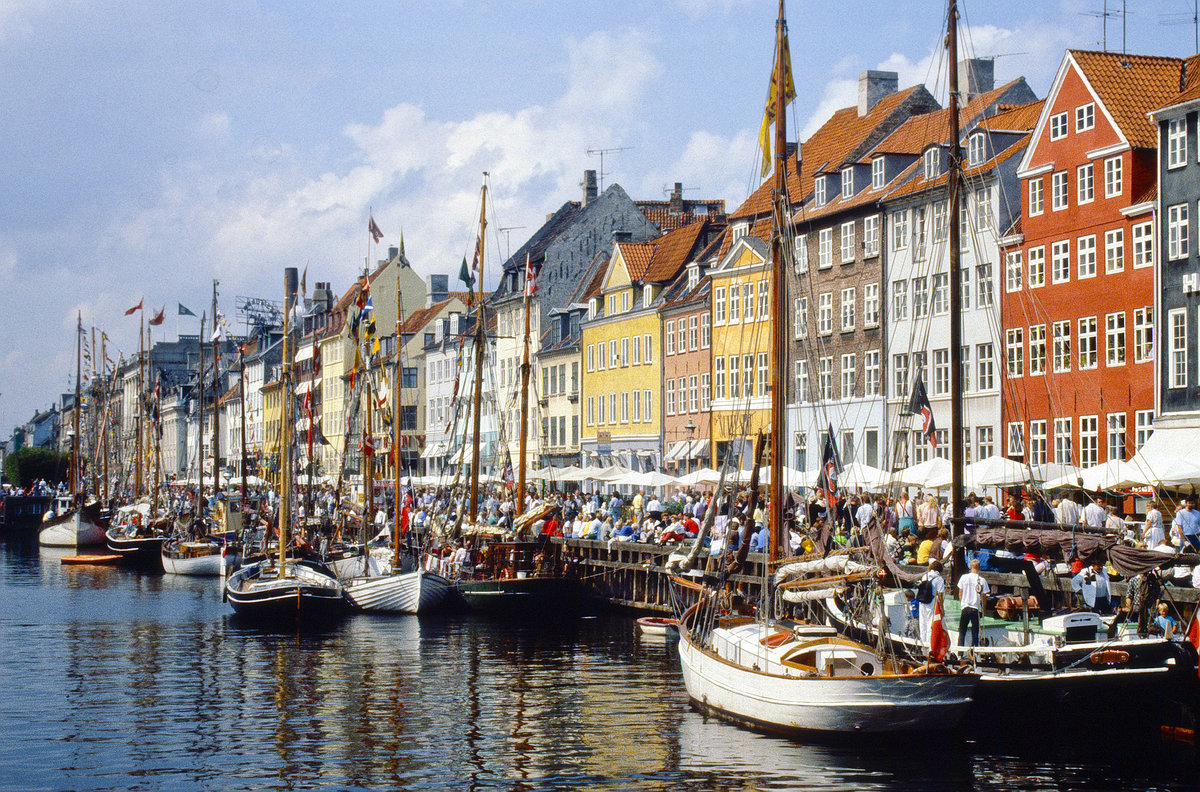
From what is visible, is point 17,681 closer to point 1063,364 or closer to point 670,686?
point 670,686

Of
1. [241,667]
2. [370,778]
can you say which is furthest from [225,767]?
[241,667]

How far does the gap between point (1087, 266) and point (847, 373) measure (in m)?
16.1

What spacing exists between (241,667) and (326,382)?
345ft

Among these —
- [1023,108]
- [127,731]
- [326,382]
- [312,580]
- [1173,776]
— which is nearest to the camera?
[1173,776]

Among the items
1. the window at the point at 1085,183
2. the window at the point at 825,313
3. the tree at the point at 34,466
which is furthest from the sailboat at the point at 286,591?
the tree at the point at 34,466

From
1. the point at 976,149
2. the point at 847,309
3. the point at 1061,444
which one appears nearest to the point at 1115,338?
the point at 1061,444

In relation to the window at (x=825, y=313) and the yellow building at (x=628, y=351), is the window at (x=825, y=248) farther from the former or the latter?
the yellow building at (x=628, y=351)

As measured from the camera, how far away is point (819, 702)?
82.6 feet

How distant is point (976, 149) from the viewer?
6022cm

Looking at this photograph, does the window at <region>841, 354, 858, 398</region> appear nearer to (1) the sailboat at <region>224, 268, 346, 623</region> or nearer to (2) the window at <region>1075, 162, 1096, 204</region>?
(2) the window at <region>1075, 162, 1096, 204</region>

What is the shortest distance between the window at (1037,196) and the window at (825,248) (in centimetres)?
1407

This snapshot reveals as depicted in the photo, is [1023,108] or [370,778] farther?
[1023,108]

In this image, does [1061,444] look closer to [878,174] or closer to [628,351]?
[878,174]

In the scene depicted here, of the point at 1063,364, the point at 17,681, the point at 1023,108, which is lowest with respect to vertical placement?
the point at 17,681
